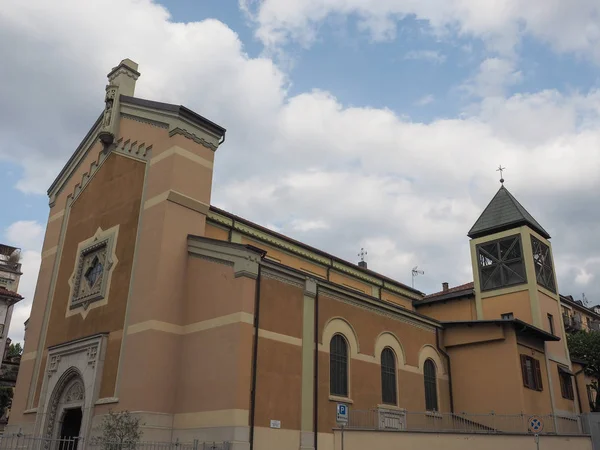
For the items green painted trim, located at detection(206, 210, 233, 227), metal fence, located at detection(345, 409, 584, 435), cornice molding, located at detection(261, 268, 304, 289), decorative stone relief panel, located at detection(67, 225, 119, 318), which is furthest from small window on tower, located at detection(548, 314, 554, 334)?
decorative stone relief panel, located at detection(67, 225, 119, 318)

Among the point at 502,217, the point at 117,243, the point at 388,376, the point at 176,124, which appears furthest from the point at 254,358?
the point at 502,217

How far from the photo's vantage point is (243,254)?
18.8 m

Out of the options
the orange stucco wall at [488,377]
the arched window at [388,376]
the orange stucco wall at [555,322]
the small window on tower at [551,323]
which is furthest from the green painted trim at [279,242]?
the small window on tower at [551,323]

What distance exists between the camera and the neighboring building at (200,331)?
18281mm

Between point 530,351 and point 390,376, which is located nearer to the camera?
point 390,376

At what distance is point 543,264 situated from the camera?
108 ft

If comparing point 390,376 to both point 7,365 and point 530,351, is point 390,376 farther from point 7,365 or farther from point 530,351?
point 7,365

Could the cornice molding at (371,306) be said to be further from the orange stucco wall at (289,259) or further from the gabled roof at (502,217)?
A: the gabled roof at (502,217)

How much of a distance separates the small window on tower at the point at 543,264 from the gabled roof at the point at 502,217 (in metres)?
→ 0.98

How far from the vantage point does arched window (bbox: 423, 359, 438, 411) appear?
2559cm

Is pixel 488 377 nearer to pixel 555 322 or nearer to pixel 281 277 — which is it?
pixel 555 322

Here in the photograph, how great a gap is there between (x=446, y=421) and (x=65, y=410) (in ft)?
50.1

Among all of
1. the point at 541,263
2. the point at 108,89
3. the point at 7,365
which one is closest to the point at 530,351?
the point at 541,263

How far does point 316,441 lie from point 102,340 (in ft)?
26.7
